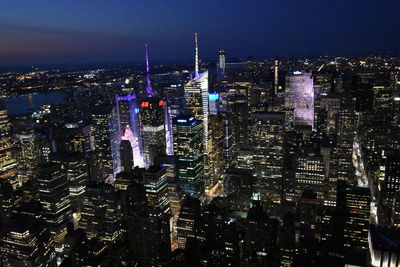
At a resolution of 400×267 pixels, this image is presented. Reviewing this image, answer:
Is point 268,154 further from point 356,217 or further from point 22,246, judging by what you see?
point 22,246

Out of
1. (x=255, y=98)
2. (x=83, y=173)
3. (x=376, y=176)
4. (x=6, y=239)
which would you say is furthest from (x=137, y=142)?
(x=376, y=176)

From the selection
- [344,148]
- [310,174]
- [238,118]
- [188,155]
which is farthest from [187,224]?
[238,118]

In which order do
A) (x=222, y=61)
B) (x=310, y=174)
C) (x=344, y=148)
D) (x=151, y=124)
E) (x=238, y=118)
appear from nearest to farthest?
(x=310, y=174) → (x=344, y=148) → (x=151, y=124) → (x=238, y=118) → (x=222, y=61)

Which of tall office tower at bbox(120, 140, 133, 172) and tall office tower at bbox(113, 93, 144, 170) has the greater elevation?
tall office tower at bbox(113, 93, 144, 170)

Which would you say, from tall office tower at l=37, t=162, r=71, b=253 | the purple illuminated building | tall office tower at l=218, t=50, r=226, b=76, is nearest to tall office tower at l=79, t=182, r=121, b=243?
tall office tower at l=37, t=162, r=71, b=253

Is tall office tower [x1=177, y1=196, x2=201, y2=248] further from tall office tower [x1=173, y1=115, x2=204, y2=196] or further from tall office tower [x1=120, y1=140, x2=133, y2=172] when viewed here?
tall office tower [x1=120, y1=140, x2=133, y2=172]

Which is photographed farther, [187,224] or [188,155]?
[188,155]
